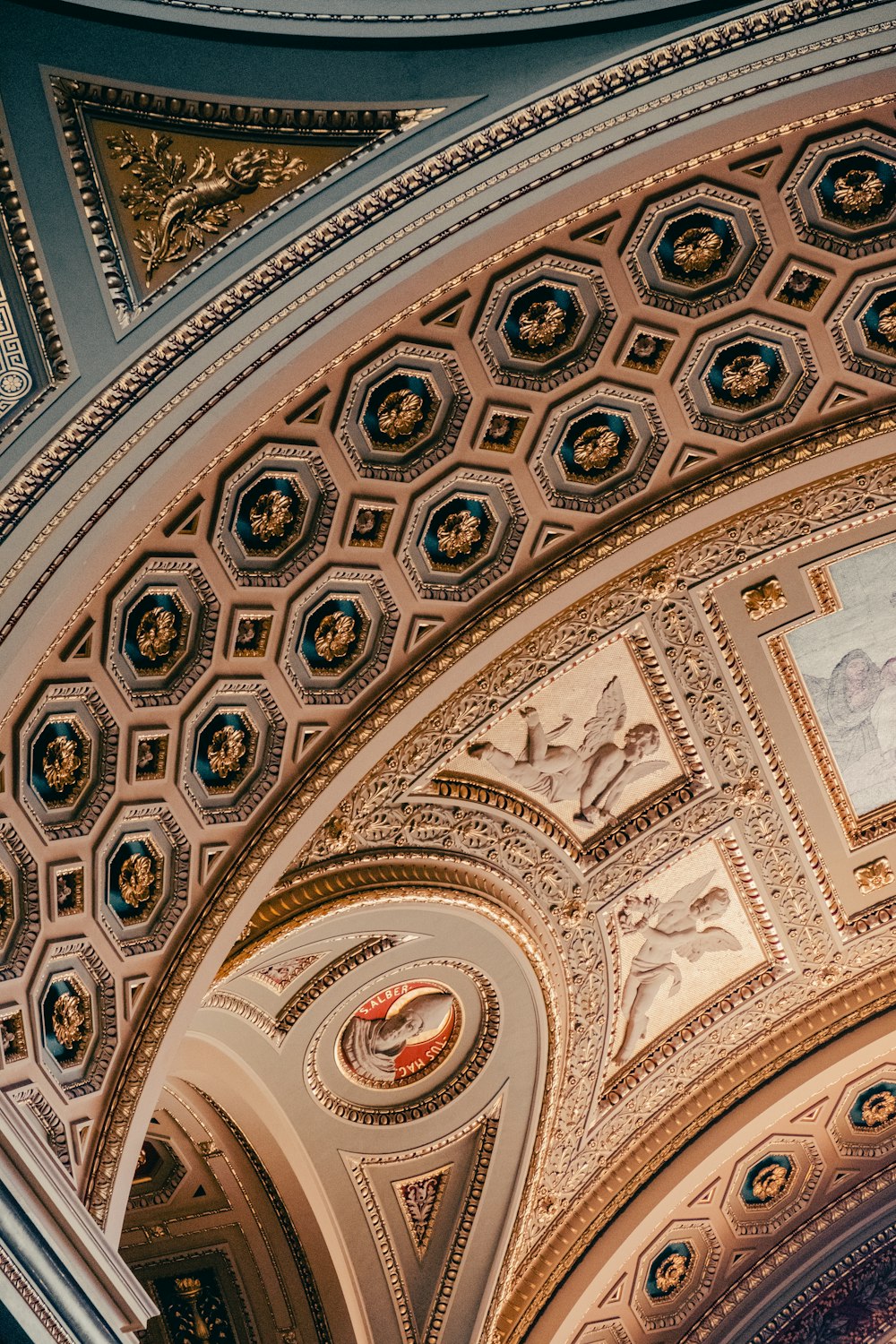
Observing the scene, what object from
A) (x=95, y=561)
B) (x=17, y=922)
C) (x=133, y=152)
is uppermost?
(x=133, y=152)

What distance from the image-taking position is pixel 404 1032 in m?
9.27

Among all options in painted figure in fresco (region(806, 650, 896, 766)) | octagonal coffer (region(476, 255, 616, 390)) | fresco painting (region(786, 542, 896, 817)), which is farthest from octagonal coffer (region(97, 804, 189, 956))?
painted figure in fresco (region(806, 650, 896, 766))

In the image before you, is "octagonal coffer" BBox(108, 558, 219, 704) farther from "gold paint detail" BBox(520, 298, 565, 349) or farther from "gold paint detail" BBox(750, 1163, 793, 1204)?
"gold paint detail" BBox(750, 1163, 793, 1204)

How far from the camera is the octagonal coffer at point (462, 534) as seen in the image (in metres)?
7.13

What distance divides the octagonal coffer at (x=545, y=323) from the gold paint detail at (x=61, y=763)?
2.67 meters

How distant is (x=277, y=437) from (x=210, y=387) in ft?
1.86

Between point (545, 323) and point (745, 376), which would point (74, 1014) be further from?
point (745, 376)

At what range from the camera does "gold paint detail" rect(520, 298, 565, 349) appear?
263 inches

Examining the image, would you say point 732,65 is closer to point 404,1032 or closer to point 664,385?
point 664,385

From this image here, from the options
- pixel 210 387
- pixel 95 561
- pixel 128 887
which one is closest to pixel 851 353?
pixel 210 387

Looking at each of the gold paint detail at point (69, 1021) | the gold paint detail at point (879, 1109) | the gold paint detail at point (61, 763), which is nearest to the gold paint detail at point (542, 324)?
the gold paint detail at point (61, 763)

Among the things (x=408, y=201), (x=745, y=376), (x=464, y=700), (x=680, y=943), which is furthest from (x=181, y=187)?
(x=680, y=943)

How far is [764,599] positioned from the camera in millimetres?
8656

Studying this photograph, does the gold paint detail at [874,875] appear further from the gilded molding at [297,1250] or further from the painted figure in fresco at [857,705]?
the gilded molding at [297,1250]
